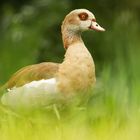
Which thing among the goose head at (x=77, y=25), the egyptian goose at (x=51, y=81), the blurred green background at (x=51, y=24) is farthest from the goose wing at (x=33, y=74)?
the blurred green background at (x=51, y=24)

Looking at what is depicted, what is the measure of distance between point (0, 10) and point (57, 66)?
5.18 m

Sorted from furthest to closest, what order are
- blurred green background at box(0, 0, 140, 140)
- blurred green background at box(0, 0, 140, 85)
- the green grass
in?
blurred green background at box(0, 0, 140, 85) < blurred green background at box(0, 0, 140, 140) < the green grass

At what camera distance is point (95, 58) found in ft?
40.7

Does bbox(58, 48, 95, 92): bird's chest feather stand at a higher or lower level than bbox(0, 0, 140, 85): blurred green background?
higher

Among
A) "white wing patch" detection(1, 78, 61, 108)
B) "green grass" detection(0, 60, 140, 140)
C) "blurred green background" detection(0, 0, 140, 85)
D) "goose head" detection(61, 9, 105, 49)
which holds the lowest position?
"blurred green background" detection(0, 0, 140, 85)

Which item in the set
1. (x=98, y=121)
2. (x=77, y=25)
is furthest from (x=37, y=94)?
(x=98, y=121)

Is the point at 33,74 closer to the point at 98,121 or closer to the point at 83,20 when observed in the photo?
the point at 83,20

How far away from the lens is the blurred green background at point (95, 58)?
5.52 metres

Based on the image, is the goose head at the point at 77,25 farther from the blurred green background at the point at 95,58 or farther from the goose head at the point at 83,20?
the blurred green background at the point at 95,58

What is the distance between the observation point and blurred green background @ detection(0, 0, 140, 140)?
5.52 metres

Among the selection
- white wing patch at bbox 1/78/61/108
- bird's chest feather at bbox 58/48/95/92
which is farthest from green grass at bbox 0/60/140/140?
bird's chest feather at bbox 58/48/95/92

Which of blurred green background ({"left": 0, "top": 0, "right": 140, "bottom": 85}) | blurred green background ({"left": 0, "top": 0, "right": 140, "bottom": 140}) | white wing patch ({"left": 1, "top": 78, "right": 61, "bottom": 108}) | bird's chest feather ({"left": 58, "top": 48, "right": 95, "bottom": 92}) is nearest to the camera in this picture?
blurred green background ({"left": 0, "top": 0, "right": 140, "bottom": 140})

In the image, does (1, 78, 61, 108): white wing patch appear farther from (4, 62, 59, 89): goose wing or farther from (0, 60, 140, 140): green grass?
(0, 60, 140, 140): green grass

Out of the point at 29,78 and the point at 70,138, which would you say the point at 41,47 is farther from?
the point at 70,138
